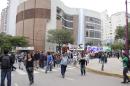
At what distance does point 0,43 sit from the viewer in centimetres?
8962

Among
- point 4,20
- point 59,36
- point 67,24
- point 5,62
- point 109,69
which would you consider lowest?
point 109,69

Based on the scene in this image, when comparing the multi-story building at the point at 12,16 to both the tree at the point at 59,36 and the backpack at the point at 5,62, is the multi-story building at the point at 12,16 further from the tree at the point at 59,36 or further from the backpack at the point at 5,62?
the backpack at the point at 5,62

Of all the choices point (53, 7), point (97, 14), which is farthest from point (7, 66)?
point (97, 14)

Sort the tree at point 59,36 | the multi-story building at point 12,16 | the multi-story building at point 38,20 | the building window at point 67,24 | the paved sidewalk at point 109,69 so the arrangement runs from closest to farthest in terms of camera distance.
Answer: the paved sidewalk at point 109,69 < the tree at point 59,36 < the multi-story building at point 38,20 < the building window at point 67,24 < the multi-story building at point 12,16

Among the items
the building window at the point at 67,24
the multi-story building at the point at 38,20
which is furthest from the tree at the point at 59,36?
the building window at the point at 67,24

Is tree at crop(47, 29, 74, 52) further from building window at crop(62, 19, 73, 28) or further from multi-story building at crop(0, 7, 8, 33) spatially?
multi-story building at crop(0, 7, 8, 33)

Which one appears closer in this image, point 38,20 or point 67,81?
point 67,81

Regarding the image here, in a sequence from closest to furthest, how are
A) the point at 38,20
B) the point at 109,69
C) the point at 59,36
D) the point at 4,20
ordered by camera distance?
1. the point at 109,69
2. the point at 59,36
3. the point at 38,20
4. the point at 4,20

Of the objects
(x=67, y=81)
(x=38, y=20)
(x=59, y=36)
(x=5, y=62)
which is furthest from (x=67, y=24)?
(x=5, y=62)

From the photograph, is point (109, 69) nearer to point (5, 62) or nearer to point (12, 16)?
point (5, 62)

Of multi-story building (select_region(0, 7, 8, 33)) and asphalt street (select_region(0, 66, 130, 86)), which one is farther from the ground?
multi-story building (select_region(0, 7, 8, 33))

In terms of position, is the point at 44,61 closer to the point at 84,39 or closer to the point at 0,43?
the point at 0,43

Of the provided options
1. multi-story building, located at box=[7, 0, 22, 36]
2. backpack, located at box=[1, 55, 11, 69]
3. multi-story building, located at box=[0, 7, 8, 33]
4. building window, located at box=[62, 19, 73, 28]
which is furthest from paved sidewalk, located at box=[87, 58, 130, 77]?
multi-story building, located at box=[0, 7, 8, 33]

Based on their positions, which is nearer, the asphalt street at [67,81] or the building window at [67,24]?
the asphalt street at [67,81]
